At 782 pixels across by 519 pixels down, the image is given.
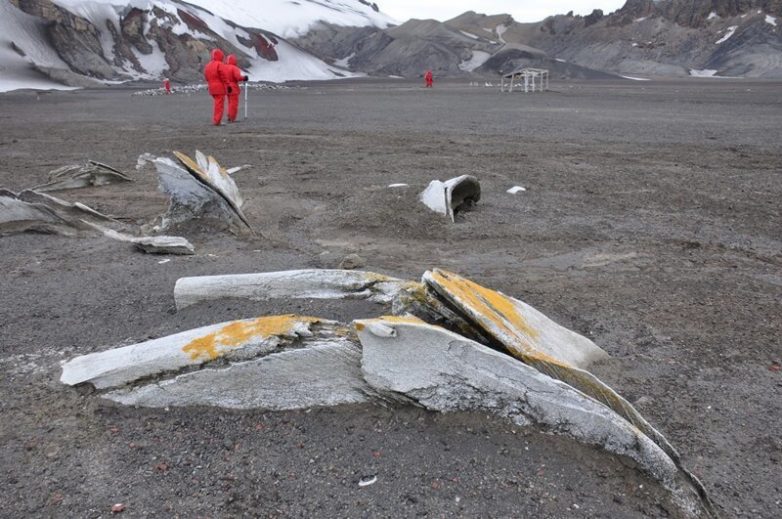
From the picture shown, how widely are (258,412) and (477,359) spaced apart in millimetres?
973

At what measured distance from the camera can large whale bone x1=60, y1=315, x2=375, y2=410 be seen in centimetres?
271

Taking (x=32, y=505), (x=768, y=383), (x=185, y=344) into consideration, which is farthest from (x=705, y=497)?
(x=32, y=505)

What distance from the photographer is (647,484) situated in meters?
2.28

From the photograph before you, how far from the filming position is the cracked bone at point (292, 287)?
11.7 feet

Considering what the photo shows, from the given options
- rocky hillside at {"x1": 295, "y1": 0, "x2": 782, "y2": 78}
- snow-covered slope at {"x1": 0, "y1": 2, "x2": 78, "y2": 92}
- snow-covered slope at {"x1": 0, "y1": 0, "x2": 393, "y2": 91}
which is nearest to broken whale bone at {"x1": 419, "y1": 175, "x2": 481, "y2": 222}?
snow-covered slope at {"x1": 0, "y1": 0, "x2": 393, "y2": 91}

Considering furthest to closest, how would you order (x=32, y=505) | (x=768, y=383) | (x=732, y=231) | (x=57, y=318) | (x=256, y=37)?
(x=256, y=37)
(x=732, y=231)
(x=57, y=318)
(x=768, y=383)
(x=32, y=505)

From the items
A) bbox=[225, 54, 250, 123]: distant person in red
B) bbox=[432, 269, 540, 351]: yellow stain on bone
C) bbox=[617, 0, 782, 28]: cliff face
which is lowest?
bbox=[432, 269, 540, 351]: yellow stain on bone

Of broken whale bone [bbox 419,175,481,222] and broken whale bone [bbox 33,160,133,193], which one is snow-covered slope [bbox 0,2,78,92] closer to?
broken whale bone [bbox 33,160,133,193]

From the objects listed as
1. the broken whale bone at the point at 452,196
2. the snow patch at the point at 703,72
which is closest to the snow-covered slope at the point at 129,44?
the snow patch at the point at 703,72

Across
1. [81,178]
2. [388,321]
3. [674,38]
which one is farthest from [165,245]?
[674,38]

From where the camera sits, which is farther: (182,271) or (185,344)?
(182,271)

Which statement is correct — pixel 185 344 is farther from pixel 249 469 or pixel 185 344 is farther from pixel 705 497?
pixel 705 497

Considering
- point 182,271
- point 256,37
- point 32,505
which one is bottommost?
point 32,505

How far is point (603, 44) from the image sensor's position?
69.4m
